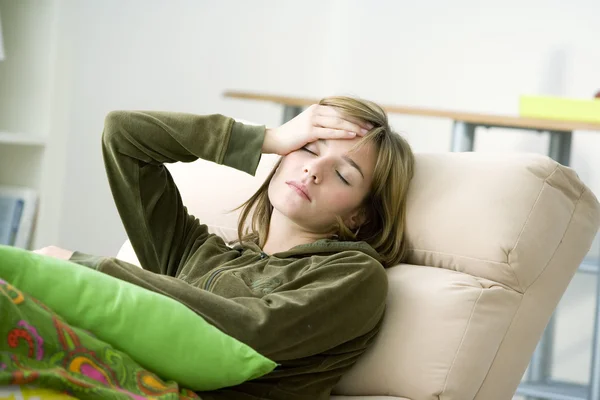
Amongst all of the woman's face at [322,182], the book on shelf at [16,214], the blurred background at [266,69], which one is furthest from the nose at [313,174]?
the book on shelf at [16,214]

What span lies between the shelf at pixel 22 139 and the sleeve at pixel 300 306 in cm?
168

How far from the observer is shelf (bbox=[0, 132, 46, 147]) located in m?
2.82

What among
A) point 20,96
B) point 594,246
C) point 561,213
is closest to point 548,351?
point 594,246

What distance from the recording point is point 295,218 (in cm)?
162

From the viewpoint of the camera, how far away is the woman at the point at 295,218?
1378 millimetres

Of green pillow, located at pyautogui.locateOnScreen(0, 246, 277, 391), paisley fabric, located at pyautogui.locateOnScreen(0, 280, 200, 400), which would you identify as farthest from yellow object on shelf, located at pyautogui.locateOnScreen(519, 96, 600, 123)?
paisley fabric, located at pyautogui.locateOnScreen(0, 280, 200, 400)

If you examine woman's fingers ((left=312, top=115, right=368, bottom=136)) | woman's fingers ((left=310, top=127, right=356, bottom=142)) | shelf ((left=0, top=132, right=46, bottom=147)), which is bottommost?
shelf ((left=0, top=132, right=46, bottom=147))

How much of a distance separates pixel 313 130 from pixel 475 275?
38 centimetres

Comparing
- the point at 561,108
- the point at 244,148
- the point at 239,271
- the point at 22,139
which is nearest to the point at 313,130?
the point at 244,148

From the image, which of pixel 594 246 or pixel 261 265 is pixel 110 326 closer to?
pixel 261 265

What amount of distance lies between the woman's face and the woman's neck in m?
0.02

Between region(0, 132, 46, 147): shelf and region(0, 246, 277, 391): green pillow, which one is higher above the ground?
region(0, 132, 46, 147): shelf

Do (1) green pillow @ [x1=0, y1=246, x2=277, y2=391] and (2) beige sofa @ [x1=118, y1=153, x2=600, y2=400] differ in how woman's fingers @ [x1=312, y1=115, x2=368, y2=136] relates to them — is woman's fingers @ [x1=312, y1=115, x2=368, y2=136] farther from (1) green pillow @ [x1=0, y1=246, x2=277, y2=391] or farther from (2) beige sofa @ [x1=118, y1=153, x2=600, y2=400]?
(1) green pillow @ [x1=0, y1=246, x2=277, y2=391]

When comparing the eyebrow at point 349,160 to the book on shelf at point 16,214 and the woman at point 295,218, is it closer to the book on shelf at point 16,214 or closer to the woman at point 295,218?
the woman at point 295,218
